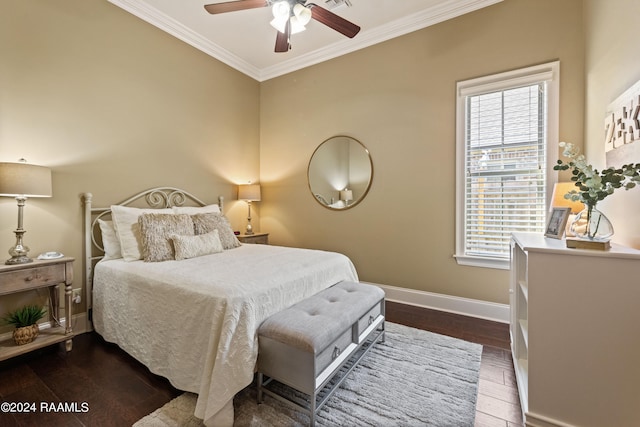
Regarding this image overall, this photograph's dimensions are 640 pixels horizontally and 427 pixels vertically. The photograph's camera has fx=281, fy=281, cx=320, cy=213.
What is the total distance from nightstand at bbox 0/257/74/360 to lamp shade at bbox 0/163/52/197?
0.51 metres

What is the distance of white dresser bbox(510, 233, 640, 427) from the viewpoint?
1.26m

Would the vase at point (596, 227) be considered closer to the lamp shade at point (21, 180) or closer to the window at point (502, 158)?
the window at point (502, 158)

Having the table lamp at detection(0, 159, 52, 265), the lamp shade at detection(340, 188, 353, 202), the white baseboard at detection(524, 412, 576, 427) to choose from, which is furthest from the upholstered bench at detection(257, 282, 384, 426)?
the table lamp at detection(0, 159, 52, 265)

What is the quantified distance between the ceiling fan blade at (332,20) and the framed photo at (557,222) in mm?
1984

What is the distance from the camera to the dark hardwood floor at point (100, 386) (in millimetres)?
1550

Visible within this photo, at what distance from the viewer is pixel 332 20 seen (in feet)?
7.46

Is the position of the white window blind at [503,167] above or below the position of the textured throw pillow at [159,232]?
above

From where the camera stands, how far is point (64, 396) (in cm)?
172

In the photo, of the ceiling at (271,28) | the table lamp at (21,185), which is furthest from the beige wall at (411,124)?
the table lamp at (21,185)

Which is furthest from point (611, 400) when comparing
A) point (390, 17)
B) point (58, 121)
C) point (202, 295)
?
point (58, 121)

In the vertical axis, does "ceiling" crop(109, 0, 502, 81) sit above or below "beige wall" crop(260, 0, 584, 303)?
above

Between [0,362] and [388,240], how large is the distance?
3.53 meters

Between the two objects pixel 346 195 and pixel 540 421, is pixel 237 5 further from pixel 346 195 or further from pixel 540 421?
pixel 540 421

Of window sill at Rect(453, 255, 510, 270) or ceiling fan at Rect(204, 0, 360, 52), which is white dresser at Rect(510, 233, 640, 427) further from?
ceiling fan at Rect(204, 0, 360, 52)
